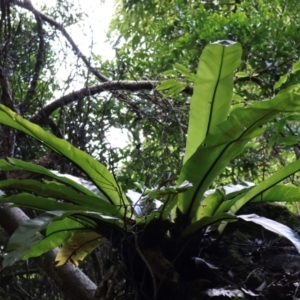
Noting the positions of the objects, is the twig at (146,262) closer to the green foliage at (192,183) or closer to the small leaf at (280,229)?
the green foliage at (192,183)

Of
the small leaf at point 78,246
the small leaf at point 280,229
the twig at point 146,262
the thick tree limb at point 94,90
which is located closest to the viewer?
the small leaf at point 280,229

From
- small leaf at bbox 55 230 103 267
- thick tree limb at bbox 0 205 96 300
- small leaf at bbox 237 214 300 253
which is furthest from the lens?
thick tree limb at bbox 0 205 96 300

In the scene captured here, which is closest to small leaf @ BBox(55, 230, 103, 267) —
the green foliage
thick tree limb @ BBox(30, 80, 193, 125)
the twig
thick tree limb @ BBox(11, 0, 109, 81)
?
the green foliage

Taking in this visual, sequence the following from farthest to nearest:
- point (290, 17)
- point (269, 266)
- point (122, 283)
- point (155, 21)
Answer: point (155, 21) → point (290, 17) → point (122, 283) → point (269, 266)

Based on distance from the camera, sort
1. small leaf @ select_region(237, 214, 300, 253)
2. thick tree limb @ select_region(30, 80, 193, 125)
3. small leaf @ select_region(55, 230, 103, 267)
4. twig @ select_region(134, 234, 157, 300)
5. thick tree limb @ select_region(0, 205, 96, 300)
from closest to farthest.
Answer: small leaf @ select_region(237, 214, 300, 253) → twig @ select_region(134, 234, 157, 300) → small leaf @ select_region(55, 230, 103, 267) → thick tree limb @ select_region(0, 205, 96, 300) → thick tree limb @ select_region(30, 80, 193, 125)

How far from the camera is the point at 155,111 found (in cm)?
197

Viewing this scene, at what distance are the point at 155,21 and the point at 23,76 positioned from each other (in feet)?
2.49

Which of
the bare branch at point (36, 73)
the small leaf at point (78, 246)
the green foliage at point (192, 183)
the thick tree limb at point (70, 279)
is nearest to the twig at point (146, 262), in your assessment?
the green foliage at point (192, 183)

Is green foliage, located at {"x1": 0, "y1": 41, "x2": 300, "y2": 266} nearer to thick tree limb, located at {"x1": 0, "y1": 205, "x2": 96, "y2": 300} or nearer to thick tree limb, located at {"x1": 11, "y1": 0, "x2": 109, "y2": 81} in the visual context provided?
thick tree limb, located at {"x1": 0, "y1": 205, "x2": 96, "y2": 300}

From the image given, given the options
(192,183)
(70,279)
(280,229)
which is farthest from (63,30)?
(280,229)

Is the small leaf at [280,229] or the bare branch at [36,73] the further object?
the bare branch at [36,73]

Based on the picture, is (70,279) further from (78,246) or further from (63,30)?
(63,30)

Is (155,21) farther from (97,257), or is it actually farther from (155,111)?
(97,257)

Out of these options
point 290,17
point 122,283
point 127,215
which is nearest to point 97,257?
point 122,283
